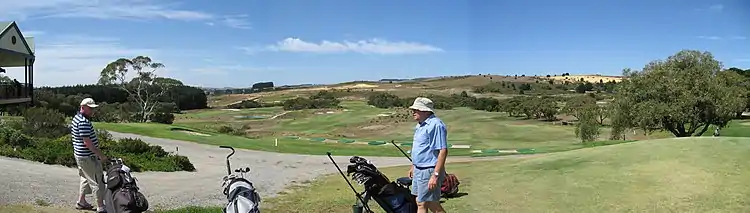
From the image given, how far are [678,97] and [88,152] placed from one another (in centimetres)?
2994

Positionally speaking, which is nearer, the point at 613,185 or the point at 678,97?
the point at 613,185

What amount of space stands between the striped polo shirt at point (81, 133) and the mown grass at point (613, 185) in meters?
2.27

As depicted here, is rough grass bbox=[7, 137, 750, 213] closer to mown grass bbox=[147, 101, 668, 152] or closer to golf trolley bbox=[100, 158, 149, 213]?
golf trolley bbox=[100, 158, 149, 213]

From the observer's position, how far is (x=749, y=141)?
45.4ft

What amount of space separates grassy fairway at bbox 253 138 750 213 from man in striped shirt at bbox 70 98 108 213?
9.69ft

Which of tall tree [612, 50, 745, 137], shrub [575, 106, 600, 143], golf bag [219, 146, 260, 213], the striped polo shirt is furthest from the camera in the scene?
shrub [575, 106, 600, 143]

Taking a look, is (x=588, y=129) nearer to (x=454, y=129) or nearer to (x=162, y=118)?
(x=454, y=129)

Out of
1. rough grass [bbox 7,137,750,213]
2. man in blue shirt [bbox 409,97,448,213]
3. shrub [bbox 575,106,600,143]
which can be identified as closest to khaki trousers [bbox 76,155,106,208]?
rough grass [bbox 7,137,750,213]

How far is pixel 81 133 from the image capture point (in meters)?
8.74

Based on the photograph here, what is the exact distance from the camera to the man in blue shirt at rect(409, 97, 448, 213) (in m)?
7.40

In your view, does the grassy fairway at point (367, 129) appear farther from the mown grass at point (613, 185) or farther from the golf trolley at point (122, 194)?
the golf trolley at point (122, 194)

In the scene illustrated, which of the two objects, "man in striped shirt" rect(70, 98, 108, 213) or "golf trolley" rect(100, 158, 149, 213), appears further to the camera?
"man in striped shirt" rect(70, 98, 108, 213)

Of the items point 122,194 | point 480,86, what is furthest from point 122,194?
point 480,86

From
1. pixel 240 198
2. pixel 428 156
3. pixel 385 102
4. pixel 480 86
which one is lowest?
pixel 385 102
